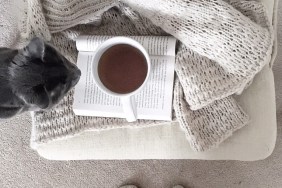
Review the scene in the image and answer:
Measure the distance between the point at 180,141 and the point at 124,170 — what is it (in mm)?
336

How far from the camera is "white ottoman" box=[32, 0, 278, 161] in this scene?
0.76 metres

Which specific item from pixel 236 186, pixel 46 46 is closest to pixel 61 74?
pixel 46 46

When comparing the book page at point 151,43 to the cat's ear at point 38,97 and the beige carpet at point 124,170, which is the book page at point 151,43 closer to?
the cat's ear at point 38,97

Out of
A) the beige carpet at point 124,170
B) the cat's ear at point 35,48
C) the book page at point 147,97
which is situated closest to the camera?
the cat's ear at point 35,48

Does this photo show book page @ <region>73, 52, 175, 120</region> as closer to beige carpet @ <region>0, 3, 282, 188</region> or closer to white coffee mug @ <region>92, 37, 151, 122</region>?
white coffee mug @ <region>92, 37, 151, 122</region>

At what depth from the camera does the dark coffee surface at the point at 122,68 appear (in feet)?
2.27

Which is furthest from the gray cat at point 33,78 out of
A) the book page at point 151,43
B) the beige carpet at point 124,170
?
the beige carpet at point 124,170

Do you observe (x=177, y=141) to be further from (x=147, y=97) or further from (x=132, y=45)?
(x=132, y=45)

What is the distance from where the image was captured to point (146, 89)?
74 cm

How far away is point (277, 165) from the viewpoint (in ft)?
3.42

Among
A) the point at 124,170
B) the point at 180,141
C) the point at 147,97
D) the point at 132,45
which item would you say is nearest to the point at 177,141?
the point at 180,141

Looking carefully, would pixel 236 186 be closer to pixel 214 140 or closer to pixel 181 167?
pixel 181 167

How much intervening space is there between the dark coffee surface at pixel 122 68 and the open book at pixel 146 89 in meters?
0.05

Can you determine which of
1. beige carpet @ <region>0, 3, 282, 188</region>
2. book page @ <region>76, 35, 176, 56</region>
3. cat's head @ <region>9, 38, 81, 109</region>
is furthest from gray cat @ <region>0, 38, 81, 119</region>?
beige carpet @ <region>0, 3, 282, 188</region>
